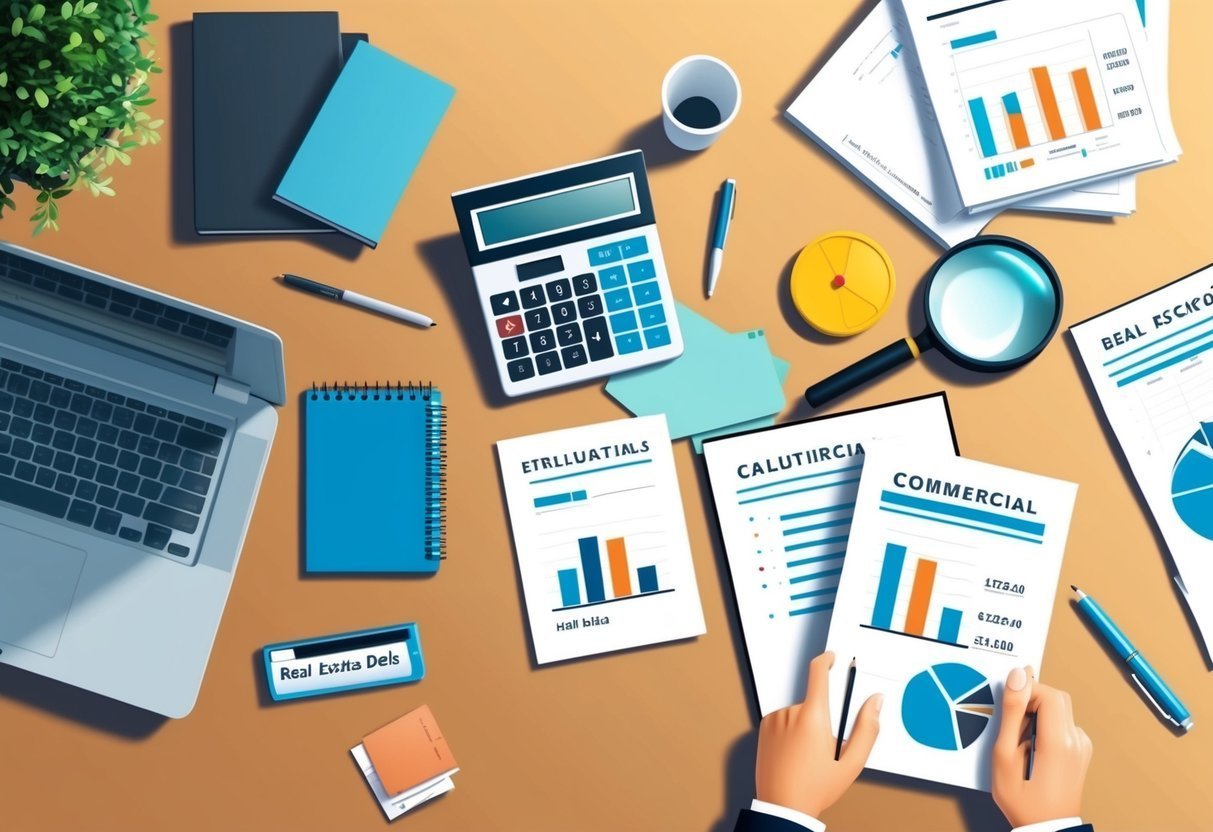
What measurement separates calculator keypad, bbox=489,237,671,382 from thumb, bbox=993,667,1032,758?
61 centimetres

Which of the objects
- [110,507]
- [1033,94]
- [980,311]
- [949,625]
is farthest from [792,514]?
[110,507]

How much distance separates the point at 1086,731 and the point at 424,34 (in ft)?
3.96

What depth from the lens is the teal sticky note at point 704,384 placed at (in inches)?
48.7

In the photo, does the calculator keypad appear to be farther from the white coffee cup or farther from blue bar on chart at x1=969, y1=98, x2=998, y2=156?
blue bar on chart at x1=969, y1=98, x2=998, y2=156

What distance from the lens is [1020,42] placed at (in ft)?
4.02

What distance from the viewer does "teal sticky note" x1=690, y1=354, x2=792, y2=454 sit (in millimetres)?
1240

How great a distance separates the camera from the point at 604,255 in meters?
1.21

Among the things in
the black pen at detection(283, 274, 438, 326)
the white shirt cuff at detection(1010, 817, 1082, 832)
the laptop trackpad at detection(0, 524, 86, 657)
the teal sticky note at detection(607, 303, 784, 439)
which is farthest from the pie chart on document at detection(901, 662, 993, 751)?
the laptop trackpad at detection(0, 524, 86, 657)

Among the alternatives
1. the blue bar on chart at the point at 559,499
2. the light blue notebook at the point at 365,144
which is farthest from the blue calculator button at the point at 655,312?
the light blue notebook at the point at 365,144

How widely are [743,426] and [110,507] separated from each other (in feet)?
2.53

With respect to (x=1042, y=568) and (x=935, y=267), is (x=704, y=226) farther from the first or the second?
(x=1042, y=568)

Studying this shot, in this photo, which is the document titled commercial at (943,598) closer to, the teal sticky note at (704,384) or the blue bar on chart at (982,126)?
the teal sticky note at (704,384)

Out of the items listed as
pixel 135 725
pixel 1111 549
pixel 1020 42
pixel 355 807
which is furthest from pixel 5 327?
pixel 1111 549

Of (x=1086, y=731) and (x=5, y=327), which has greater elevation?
(x=5, y=327)
